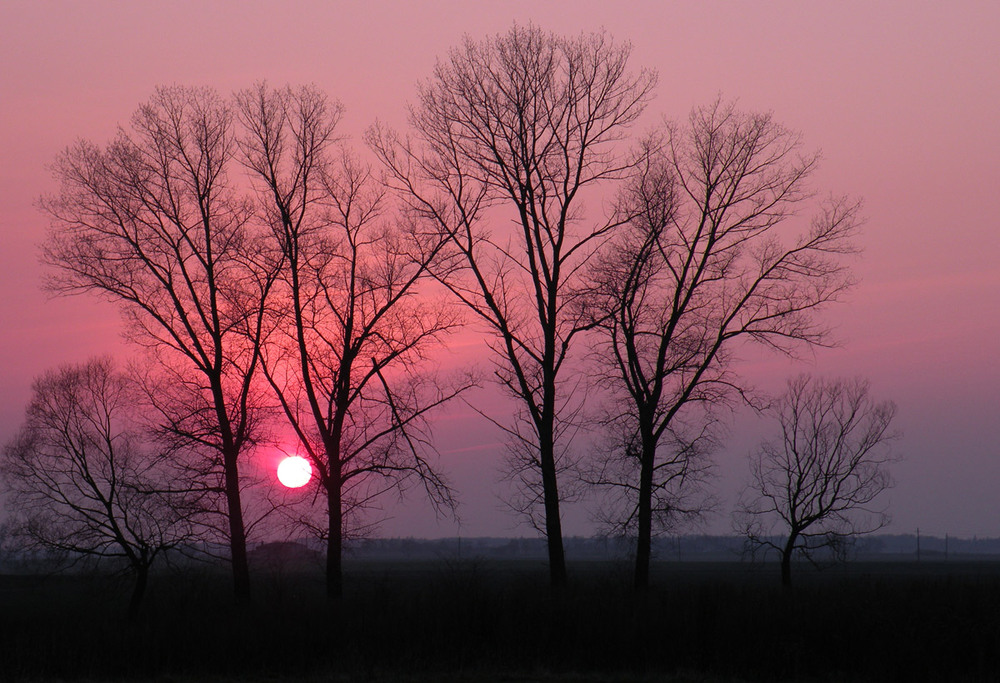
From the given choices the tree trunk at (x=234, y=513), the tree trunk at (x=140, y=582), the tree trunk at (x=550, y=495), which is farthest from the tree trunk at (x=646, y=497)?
the tree trunk at (x=140, y=582)

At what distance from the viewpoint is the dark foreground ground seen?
1923cm

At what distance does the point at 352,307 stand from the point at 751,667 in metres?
15.9

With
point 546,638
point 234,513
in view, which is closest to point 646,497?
point 546,638

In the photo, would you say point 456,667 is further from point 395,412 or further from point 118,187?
point 118,187

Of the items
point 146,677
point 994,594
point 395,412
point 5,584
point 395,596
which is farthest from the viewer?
point 5,584

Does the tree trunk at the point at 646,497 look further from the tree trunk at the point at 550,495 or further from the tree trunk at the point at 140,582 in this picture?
the tree trunk at the point at 140,582

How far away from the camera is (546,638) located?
21.0 m

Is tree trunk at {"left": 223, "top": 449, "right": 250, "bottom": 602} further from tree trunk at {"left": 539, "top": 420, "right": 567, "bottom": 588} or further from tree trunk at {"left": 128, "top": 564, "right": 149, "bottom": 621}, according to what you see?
tree trunk at {"left": 539, "top": 420, "right": 567, "bottom": 588}

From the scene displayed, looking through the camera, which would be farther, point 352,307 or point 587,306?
point 352,307

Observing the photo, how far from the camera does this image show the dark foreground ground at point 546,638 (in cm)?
1923

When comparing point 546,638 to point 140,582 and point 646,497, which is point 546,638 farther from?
point 140,582

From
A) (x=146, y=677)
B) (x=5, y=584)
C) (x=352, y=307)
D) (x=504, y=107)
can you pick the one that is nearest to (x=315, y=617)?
(x=146, y=677)

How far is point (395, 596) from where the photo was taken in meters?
23.6

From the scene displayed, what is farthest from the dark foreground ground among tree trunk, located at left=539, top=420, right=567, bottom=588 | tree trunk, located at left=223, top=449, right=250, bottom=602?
tree trunk, located at left=223, top=449, right=250, bottom=602
